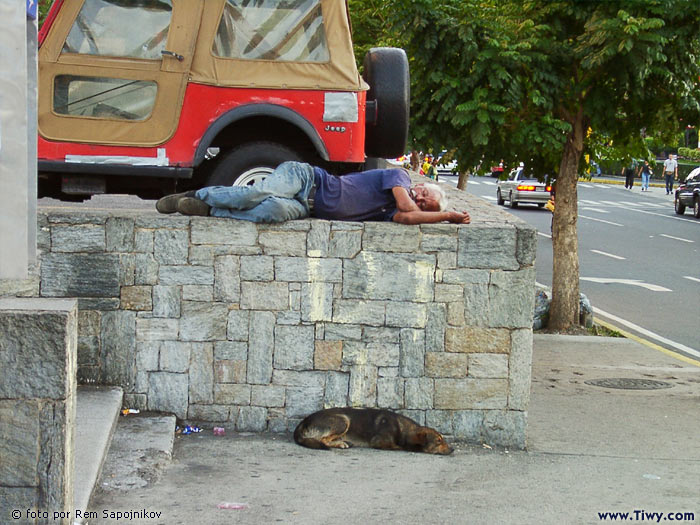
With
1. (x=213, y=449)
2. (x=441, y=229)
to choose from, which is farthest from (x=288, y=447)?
(x=441, y=229)

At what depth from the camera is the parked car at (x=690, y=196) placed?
35.8 m

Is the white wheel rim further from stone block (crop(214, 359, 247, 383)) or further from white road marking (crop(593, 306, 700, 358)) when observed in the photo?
white road marking (crop(593, 306, 700, 358))

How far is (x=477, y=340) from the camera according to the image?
22.1 feet

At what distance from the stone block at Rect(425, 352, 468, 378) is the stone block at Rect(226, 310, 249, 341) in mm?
1232

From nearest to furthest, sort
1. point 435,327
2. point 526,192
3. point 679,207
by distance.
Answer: point 435,327 → point 526,192 → point 679,207

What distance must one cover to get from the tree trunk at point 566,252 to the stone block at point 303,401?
754cm

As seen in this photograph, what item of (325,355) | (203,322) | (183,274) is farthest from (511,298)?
(183,274)

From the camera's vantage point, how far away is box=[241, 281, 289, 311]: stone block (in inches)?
260

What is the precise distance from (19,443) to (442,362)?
3.43 metres

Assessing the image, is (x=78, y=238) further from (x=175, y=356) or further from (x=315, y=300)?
(x=315, y=300)

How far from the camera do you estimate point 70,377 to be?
13.0 ft

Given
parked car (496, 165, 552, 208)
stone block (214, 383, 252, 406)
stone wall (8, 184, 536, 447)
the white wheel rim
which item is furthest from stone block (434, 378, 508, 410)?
parked car (496, 165, 552, 208)

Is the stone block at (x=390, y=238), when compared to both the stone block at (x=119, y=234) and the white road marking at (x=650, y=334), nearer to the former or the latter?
the stone block at (x=119, y=234)

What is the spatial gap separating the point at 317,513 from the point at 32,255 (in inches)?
85.1
